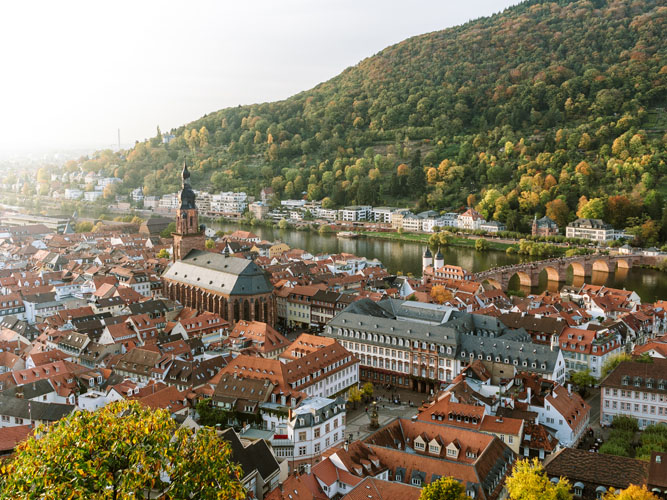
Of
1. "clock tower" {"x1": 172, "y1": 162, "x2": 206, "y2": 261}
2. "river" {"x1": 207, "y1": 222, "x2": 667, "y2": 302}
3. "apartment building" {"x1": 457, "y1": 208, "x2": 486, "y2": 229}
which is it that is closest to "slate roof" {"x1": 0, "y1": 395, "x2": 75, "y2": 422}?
"clock tower" {"x1": 172, "y1": 162, "x2": 206, "y2": 261}

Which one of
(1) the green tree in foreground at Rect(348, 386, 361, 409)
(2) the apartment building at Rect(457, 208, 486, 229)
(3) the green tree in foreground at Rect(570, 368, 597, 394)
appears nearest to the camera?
(1) the green tree in foreground at Rect(348, 386, 361, 409)

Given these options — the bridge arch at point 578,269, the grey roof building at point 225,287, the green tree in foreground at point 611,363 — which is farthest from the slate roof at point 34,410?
the bridge arch at point 578,269

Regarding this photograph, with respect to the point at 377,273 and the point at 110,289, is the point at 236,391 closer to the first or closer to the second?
the point at 110,289

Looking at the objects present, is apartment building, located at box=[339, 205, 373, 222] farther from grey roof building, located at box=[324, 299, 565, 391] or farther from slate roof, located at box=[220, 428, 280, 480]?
slate roof, located at box=[220, 428, 280, 480]

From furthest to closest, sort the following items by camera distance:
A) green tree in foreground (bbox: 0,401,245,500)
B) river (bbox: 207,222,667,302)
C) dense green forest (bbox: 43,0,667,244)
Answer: dense green forest (bbox: 43,0,667,244)
river (bbox: 207,222,667,302)
green tree in foreground (bbox: 0,401,245,500)

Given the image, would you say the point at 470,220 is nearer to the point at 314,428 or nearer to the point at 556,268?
the point at 556,268

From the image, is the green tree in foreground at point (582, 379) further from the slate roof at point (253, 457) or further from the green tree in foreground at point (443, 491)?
the slate roof at point (253, 457)

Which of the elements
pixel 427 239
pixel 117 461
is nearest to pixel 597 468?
pixel 117 461
